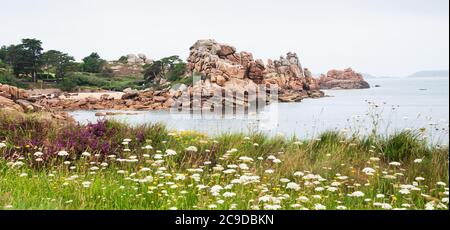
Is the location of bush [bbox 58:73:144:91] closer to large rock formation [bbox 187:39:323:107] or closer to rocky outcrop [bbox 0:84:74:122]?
rocky outcrop [bbox 0:84:74:122]

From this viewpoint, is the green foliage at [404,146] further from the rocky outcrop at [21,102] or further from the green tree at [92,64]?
the green tree at [92,64]

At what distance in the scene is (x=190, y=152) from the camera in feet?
22.6

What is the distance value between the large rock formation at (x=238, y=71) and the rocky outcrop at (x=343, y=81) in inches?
174

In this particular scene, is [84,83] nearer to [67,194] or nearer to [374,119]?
[374,119]

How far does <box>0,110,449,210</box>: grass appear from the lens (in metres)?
4.45

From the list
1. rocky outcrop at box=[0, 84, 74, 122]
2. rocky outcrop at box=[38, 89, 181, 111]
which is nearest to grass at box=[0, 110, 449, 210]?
rocky outcrop at box=[0, 84, 74, 122]

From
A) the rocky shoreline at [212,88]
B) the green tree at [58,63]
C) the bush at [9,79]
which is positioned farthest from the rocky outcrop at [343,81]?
the bush at [9,79]

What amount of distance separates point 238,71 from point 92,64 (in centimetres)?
341

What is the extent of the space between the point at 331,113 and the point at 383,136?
261 cm

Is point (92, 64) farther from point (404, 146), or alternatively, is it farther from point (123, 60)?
point (404, 146)

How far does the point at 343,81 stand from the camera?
23031 millimetres

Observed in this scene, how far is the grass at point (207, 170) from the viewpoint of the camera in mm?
4449

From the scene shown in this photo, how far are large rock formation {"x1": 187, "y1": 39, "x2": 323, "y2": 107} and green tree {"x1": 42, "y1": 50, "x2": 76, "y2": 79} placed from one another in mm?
2531
